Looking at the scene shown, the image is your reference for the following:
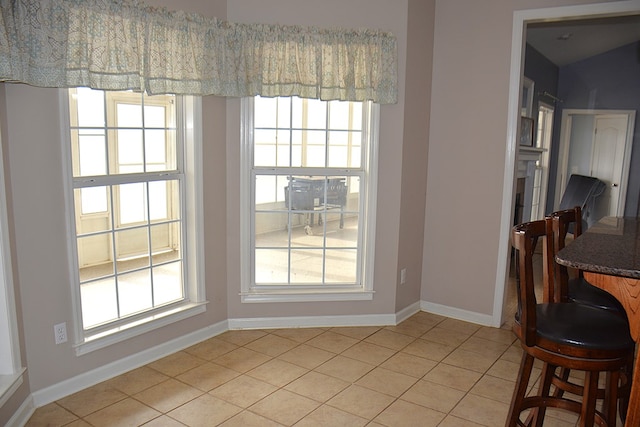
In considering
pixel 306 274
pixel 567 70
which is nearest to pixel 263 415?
pixel 306 274

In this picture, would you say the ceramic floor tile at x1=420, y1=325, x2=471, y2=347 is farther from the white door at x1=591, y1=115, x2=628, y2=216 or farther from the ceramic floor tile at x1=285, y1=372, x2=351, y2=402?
the white door at x1=591, y1=115, x2=628, y2=216

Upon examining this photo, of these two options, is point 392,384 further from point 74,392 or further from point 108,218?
point 108,218

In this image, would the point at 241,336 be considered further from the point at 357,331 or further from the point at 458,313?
the point at 458,313

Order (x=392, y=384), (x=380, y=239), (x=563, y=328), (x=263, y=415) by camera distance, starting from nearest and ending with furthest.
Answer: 1. (x=563, y=328)
2. (x=263, y=415)
3. (x=392, y=384)
4. (x=380, y=239)

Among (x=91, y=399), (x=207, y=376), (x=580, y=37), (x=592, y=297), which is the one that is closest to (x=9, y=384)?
(x=91, y=399)

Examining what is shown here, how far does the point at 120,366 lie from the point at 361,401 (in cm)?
146

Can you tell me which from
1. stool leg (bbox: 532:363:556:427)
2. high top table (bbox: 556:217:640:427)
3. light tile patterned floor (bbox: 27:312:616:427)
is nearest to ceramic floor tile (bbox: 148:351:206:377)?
light tile patterned floor (bbox: 27:312:616:427)

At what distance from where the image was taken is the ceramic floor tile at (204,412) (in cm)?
249

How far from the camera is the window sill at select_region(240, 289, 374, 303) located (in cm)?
367

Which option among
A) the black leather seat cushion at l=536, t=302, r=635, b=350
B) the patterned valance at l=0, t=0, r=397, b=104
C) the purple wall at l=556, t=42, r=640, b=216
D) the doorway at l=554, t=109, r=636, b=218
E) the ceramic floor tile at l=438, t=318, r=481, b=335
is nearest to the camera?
the black leather seat cushion at l=536, t=302, r=635, b=350

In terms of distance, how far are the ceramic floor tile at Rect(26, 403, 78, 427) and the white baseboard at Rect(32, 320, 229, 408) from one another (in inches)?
2.0

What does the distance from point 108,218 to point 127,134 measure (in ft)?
→ 1.78

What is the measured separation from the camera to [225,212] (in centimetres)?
352

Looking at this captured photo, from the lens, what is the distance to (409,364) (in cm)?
320
